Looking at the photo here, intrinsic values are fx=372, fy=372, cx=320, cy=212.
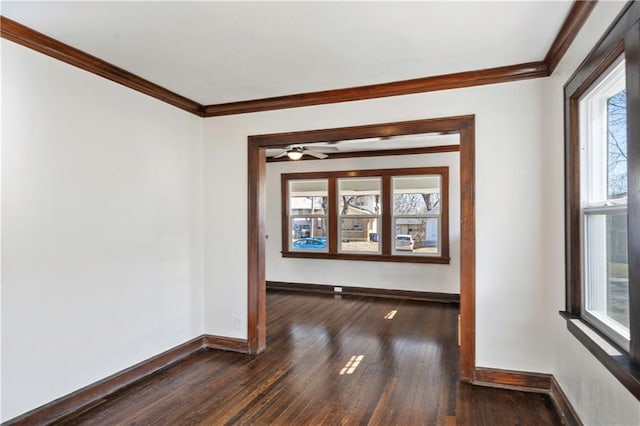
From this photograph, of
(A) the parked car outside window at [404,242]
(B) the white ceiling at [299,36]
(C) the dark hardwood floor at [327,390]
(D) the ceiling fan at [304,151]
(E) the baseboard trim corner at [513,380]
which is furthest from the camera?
(A) the parked car outside window at [404,242]

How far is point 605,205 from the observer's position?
6.84 feet

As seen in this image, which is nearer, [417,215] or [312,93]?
[312,93]

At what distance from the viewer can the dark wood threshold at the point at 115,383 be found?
2465 millimetres

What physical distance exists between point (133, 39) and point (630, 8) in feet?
9.00

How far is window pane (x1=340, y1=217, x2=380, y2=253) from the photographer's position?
6570 millimetres

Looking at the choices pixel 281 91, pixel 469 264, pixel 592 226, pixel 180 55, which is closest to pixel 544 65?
pixel 592 226

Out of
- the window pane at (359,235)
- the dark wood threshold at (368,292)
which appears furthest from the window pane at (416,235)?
the dark wood threshold at (368,292)

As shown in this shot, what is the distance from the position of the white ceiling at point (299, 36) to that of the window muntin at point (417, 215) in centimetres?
332

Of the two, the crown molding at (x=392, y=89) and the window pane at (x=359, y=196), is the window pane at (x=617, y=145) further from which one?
the window pane at (x=359, y=196)

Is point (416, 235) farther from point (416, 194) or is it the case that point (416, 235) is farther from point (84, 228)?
point (84, 228)

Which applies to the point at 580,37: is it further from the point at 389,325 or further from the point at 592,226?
the point at 389,325

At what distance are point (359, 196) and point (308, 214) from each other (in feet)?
3.45

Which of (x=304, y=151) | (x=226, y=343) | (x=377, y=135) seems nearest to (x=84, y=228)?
(x=226, y=343)

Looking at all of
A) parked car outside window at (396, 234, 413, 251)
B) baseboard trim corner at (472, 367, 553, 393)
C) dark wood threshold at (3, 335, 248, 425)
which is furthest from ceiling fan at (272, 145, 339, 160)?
baseboard trim corner at (472, 367, 553, 393)
